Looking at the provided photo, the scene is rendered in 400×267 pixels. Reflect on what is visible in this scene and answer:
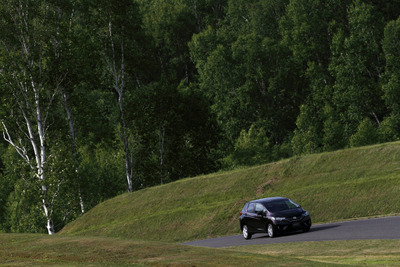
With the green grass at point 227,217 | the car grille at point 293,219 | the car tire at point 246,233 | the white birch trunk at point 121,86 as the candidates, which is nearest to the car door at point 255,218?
the car tire at point 246,233

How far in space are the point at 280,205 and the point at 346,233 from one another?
391cm

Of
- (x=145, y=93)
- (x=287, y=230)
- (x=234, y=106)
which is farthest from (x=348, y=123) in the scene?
(x=287, y=230)

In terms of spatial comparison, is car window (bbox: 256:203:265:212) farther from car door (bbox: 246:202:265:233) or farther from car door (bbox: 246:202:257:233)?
car door (bbox: 246:202:257:233)

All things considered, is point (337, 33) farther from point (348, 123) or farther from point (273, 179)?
point (273, 179)

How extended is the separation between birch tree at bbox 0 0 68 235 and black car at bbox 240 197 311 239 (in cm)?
1707

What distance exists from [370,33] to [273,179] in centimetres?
3321

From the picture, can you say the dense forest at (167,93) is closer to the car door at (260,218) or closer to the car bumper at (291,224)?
the car door at (260,218)

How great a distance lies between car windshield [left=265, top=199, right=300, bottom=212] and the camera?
26.9m

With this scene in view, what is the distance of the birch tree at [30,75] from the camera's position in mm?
40406

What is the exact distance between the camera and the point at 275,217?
26562 millimetres

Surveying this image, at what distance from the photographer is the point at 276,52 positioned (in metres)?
75.3

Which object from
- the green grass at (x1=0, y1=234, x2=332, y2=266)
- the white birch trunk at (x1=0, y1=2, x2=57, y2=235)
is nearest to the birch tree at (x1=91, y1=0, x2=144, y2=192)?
the white birch trunk at (x1=0, y1=2, x2=57, y2=235)

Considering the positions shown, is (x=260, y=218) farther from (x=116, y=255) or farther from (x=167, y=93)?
(x=167, y=93)

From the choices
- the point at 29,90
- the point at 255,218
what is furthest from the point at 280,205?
the point at 29,90
